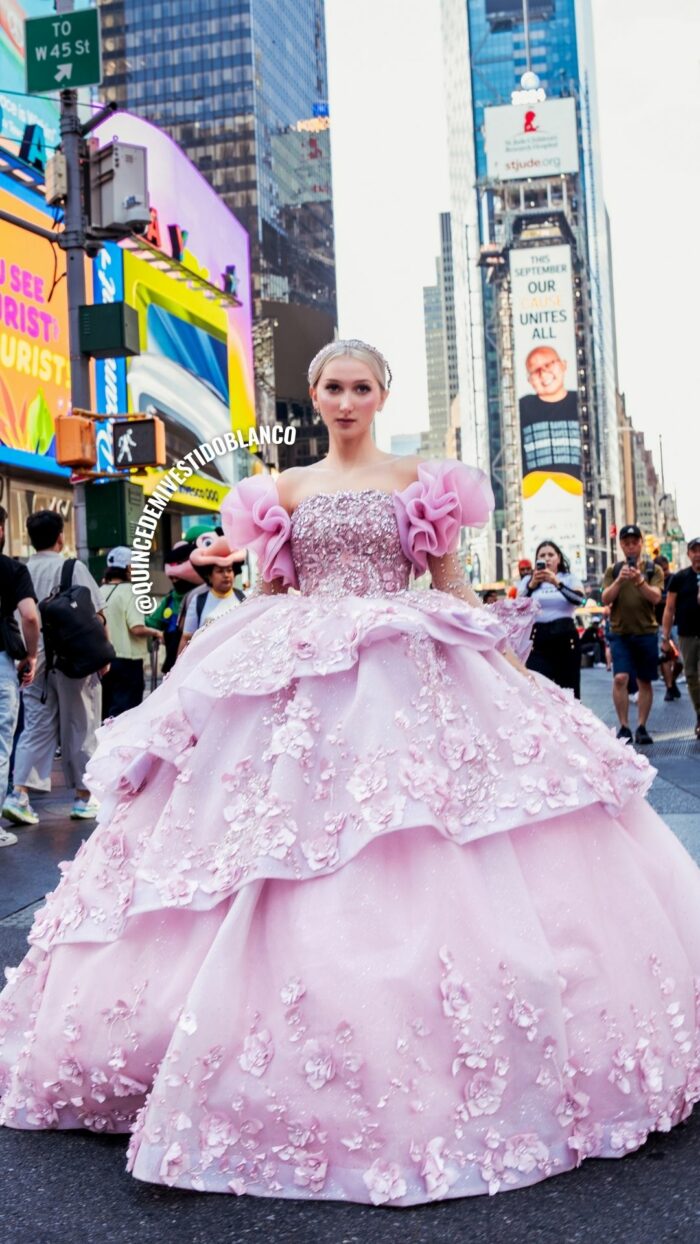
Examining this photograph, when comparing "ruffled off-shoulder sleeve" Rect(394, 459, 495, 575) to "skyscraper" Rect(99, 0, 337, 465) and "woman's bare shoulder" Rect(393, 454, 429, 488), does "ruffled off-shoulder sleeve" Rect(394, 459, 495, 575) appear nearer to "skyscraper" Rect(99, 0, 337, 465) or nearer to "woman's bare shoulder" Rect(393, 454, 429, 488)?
"woman's bare shoulder" Rect(393, 454, 429, 488)

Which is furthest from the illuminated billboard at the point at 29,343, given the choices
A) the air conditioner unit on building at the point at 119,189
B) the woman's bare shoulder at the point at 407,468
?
the woman's bare shoulder at the point at 407,468

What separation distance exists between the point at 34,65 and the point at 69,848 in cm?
838

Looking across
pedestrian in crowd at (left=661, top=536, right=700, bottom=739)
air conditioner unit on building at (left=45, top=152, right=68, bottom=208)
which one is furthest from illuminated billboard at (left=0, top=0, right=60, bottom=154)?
pedestrian in crowd at (left=661, top=536, right=700, bottom=739)

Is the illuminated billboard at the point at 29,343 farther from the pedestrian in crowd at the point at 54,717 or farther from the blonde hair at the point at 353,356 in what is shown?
A: the blonde hair at the point at 353,356

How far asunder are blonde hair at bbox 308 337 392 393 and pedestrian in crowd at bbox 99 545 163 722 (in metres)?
6.67

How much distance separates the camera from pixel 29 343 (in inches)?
1006

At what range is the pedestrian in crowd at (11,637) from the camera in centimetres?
757

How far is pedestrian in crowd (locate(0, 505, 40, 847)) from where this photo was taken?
24.8 feet

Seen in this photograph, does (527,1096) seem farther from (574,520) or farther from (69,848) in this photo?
(574,520)

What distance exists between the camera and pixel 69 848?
7.38 metres

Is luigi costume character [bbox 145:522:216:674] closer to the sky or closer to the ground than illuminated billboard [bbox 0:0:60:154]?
closer to the ground

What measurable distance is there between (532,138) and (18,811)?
110 meters

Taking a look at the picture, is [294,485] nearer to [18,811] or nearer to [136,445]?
[18,811]

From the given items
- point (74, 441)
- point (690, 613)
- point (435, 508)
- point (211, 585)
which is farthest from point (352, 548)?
point (74, 441)
